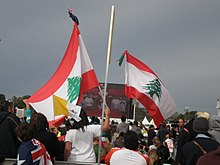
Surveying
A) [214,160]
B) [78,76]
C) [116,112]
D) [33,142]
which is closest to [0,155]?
[33,142]

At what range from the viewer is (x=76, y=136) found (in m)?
5.84

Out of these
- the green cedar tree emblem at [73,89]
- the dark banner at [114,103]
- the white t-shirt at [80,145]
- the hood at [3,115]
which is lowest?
the dark banner at [114,103]

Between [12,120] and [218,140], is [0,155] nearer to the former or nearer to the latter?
[12,120]

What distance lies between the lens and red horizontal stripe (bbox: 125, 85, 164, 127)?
26.7 feet

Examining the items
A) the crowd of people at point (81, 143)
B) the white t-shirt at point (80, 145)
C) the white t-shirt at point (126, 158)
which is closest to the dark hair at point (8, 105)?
the crowd of people at point (81, 143)

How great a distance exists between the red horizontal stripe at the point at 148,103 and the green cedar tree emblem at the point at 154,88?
15 cm

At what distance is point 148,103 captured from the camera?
8297mm

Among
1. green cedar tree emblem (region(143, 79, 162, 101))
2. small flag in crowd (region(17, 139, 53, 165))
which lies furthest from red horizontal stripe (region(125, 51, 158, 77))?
small flag in crowd (region(17, 139, 53, 165))

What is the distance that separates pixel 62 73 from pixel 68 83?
42 cm

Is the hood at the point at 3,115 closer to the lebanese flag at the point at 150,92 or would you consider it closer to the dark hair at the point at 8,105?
the dark hair at the point at 8,105

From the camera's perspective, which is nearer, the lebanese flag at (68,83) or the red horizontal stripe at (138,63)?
the lebanese flag at (68,83)

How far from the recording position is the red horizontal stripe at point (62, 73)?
7.19 metres

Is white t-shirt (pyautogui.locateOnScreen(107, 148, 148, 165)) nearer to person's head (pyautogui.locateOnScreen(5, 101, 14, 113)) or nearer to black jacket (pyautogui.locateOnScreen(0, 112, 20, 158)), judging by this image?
black jacket (pyautogui.locateOnScreen(0, 112, 20, 158))

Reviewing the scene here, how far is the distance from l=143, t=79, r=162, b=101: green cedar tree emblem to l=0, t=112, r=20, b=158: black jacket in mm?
3550
